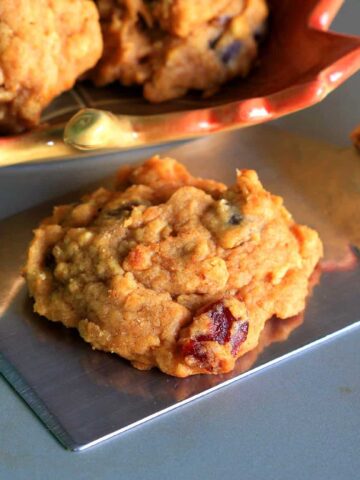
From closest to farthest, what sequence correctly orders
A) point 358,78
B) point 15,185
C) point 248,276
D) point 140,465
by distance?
point 140,465 < point 248,276 < point 15,185 < point 358,78

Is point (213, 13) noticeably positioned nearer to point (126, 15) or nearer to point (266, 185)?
point (126, 15)

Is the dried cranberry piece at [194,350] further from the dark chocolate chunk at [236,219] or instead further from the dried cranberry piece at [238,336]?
the dark chocolate chunk at [236,219]

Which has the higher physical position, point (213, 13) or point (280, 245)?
point (213, 13)

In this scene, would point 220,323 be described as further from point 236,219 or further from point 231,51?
point 231,51

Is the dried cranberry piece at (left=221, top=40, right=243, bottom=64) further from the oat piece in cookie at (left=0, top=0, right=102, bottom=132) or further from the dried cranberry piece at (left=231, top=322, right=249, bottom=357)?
the dried cranberry piece at (left=231, top=322, right=249, bottom=357)

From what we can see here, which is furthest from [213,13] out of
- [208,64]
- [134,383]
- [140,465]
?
[140,465]

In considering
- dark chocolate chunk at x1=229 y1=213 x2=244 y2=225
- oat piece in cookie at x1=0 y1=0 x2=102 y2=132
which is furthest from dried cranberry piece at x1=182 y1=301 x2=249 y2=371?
oat piece in cookie at x1=0 y1=0 x2=102 y2=132
